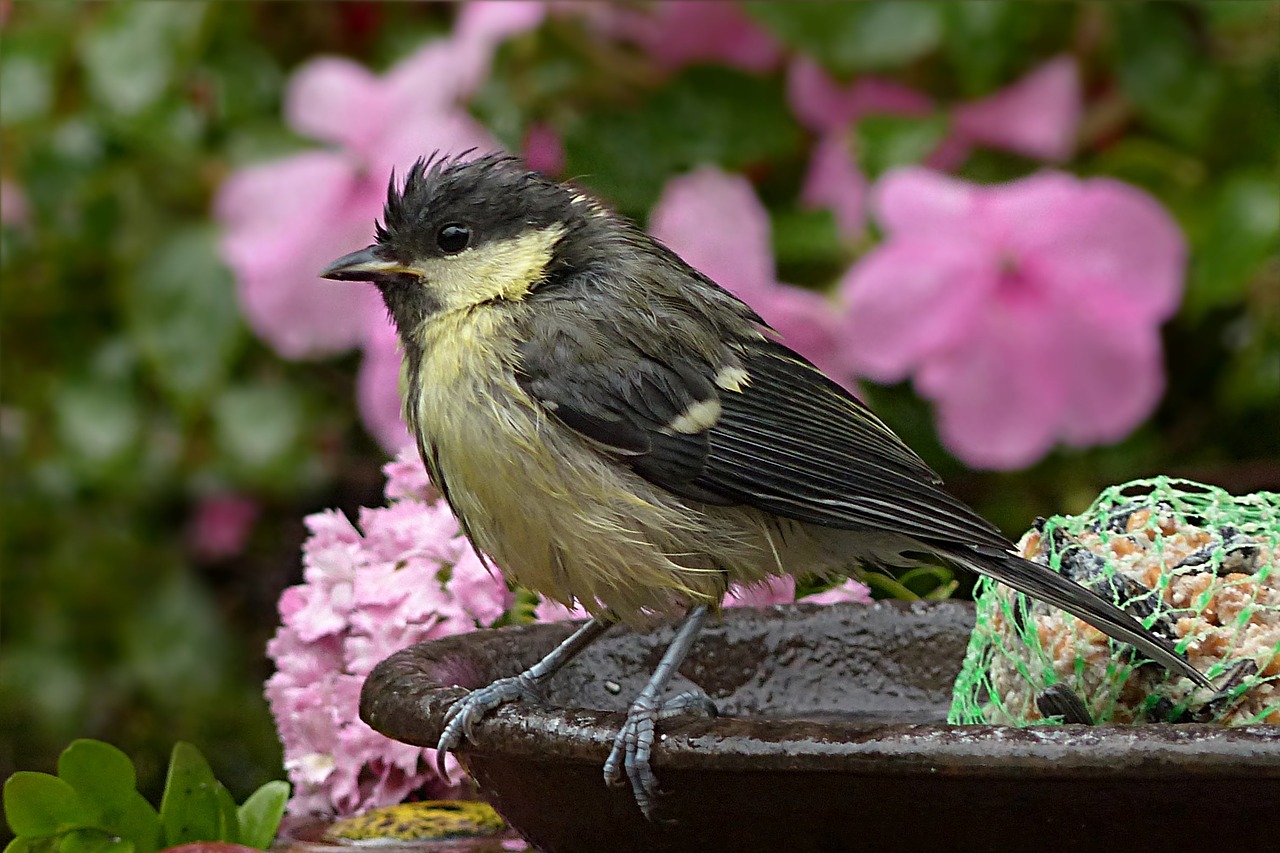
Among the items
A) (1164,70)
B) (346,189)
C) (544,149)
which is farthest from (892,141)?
(346,189)

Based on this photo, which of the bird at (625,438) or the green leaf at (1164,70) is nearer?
the bird at (625,438)

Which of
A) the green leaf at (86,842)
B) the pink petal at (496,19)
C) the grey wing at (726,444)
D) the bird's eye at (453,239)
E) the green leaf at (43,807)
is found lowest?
the green leaf at (86,842)

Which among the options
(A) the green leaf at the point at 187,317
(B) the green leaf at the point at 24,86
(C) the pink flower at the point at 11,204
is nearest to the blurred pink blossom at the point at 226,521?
(A) the green leaf at the point at 187,317

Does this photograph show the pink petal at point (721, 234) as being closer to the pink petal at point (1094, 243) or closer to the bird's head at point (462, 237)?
the pink petal at point (1094, 243)

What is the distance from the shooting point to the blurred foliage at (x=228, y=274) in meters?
2.30

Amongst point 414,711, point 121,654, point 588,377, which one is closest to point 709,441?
point 588,377

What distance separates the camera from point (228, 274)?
8.09ft

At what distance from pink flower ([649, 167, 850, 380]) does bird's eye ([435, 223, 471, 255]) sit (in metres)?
0.55

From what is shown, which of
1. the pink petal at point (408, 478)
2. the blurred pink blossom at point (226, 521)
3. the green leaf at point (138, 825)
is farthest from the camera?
the blurred pink blossom at point (226, 521)

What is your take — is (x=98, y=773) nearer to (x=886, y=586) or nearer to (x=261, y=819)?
(x=261, y=819)

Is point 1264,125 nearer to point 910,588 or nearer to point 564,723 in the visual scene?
point 910,588

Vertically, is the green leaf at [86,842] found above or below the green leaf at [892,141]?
below

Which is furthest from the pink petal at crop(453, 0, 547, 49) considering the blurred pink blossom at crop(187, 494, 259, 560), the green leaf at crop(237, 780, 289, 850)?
the green leaf at crop(237, 780, 289, 850)

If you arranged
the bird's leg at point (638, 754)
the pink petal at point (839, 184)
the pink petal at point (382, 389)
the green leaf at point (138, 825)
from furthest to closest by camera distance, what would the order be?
the pink petal at point (839, 184)
the pink petal at point (382, 389)
the green leaf at point (138, 825)
the bird's leg at point (638, 754)
